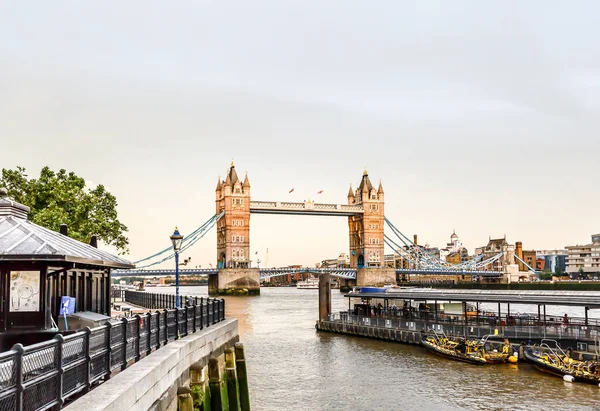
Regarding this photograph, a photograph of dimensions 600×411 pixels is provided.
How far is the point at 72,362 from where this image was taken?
9.85 metres

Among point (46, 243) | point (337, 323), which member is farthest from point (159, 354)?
point (337, 323)

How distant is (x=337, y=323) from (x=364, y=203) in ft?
446

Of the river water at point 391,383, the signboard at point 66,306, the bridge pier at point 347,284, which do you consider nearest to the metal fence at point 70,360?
the signboard at point 66,306

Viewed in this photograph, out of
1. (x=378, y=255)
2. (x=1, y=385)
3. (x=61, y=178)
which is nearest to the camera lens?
(x=1, y=385)

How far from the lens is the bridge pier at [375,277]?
162875 millimetres

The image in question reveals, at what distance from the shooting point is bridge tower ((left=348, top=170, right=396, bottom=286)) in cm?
17862

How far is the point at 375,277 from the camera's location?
164 meters

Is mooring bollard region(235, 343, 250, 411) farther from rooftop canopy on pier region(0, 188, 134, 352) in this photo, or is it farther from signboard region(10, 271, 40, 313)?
signboard region(10, 271, 40, 313)

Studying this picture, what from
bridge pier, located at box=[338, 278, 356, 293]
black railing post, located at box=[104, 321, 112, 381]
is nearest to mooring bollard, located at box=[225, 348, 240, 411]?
black railing post, located at box=[104, 321, 112, 381]

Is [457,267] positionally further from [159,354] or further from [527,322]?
[159,354]

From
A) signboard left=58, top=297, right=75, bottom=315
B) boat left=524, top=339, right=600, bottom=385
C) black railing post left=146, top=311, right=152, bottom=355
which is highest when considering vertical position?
signboard left=58, top=297, right=75, bottom=315

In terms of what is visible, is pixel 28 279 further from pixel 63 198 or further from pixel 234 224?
pixel 234 224

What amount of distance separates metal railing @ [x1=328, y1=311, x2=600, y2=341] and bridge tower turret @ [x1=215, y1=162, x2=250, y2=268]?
381 feet

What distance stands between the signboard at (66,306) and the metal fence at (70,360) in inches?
66.2
